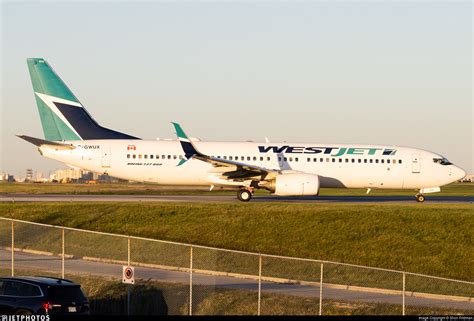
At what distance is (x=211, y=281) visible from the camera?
26.9m

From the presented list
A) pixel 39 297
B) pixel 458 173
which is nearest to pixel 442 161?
pixel 458 173

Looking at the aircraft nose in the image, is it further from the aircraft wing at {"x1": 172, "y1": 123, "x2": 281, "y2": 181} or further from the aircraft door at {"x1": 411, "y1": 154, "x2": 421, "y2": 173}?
the aircraft wing at {"x1": 172, "y1": 123, "x2": 281, "y2": 181}

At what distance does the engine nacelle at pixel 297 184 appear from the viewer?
148 ft

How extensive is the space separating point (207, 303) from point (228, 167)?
2355cm

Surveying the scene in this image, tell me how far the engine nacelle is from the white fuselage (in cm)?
284

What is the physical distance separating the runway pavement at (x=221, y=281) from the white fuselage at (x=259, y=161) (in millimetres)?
17436

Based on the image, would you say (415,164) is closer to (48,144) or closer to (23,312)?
(48,144)

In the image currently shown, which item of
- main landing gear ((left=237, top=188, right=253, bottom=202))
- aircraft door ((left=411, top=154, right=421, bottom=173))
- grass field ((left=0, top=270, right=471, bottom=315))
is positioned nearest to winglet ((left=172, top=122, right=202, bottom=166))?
main landing gear ((left=237, top=188, right=253, bottom=202))

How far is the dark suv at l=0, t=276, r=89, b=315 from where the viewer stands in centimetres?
1858

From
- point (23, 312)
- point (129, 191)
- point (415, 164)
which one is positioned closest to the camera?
point (23, 312)

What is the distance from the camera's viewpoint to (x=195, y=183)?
4872cm

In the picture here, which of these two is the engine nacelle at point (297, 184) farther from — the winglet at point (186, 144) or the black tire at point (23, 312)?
the black tire at point (23, 312)

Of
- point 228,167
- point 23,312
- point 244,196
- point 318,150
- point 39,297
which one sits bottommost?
point 23,312

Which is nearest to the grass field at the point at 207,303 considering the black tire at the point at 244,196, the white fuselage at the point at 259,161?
the black tire at the point at 244,196
